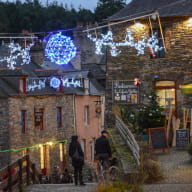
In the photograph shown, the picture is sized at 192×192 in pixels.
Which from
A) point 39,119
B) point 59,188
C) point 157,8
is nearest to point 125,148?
point 59,188

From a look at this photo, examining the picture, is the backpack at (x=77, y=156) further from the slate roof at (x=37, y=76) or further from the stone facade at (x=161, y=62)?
the slate roof at (x=37, y=76)

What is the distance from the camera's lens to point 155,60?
2442 cm

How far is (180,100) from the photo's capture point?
23891mm

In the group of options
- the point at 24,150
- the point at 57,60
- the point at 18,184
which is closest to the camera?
the point at 18,184

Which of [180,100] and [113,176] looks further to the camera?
[180,100]

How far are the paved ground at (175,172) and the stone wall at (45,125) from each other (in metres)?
15.3

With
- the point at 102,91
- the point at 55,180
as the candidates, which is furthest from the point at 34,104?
the point at 102,91

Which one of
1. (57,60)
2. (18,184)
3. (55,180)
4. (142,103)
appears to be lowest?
(55,180)

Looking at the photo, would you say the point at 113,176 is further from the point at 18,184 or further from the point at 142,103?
the point at 142,103

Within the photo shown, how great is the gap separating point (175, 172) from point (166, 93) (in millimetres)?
8691

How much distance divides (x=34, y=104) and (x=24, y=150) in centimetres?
318

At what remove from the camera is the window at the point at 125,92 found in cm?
2488

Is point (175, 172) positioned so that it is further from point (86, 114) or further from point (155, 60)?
point (86, 114)

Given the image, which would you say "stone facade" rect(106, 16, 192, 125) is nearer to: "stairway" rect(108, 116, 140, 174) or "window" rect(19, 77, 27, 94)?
"stairway" rect(108, 116, 140, 174)
